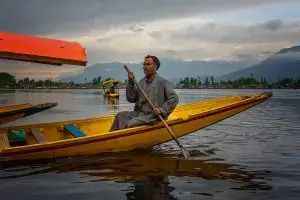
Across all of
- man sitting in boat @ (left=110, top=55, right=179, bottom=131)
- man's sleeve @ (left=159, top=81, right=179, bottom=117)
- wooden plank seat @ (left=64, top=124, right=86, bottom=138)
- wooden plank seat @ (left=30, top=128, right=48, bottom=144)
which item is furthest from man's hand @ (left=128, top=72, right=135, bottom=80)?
wooden plank seat @ (left=30, top=128, right=48, bottom=144)

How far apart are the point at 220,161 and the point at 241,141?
129 inches

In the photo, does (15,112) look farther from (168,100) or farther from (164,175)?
(164,175)

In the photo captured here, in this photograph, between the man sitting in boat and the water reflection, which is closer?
the water reflection

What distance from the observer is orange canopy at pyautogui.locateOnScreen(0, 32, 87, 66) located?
6969 millimetres

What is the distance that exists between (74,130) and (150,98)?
215 centimetres

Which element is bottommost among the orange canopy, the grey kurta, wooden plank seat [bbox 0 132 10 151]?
wooden plank seat [bbox 0 132 10 151]

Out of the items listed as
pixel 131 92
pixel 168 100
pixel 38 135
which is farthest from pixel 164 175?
pixel 38 135

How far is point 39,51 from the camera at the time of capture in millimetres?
7133

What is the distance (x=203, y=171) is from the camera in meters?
7.07

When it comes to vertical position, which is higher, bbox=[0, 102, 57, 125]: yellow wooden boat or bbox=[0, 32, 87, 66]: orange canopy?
bbox=[0, 32, 87, 66]: orange canopy

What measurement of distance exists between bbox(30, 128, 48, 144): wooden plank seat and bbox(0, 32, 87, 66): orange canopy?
1.97m

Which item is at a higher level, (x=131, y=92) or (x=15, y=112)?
(x=131, y=92)

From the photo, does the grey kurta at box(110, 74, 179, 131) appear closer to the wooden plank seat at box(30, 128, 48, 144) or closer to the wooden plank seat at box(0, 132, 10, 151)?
the wooden plank seat at box(30, 128, 48, 144)

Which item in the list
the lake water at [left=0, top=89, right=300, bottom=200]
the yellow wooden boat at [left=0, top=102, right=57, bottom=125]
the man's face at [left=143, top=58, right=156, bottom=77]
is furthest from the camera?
the yellow wooden boat at [left=0, top=102, right=57, bottom=125]
